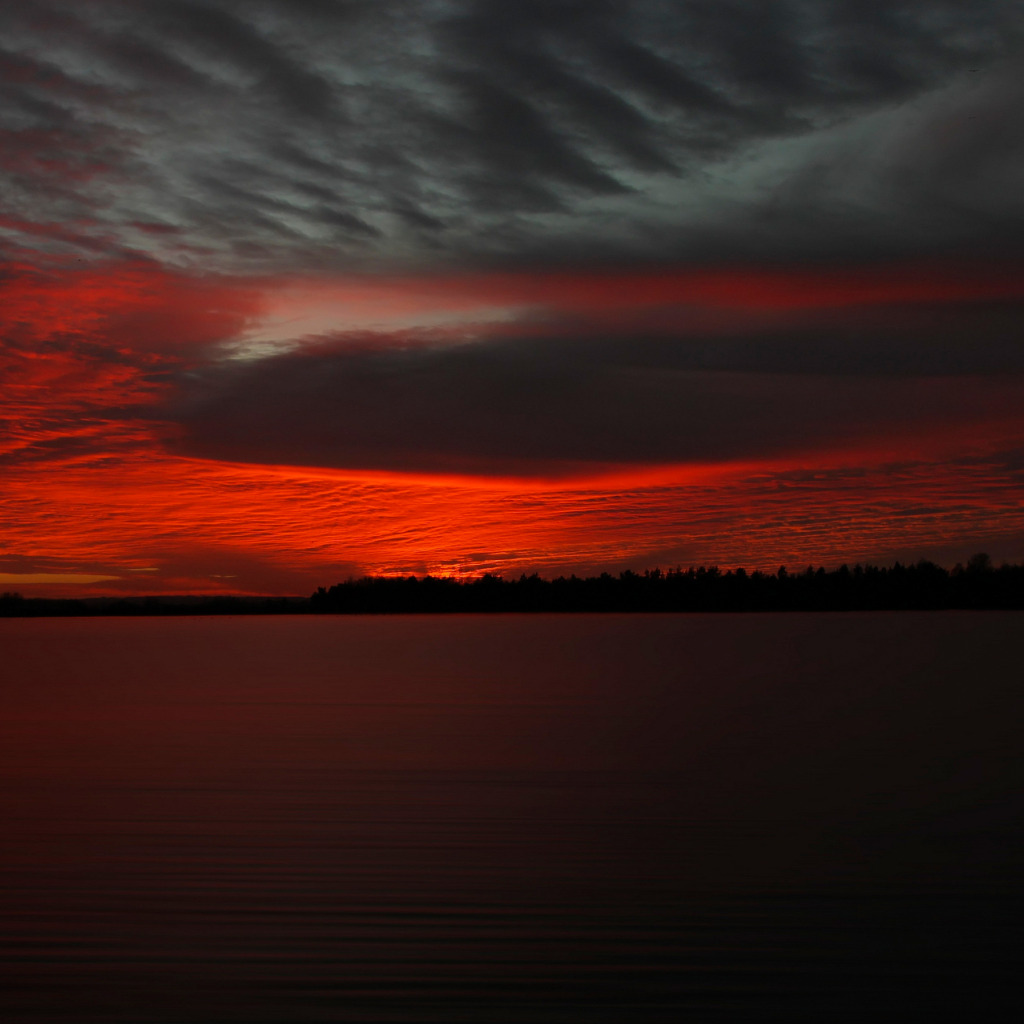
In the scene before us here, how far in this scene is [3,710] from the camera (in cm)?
3669

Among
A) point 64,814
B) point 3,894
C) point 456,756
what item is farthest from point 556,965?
point 456,756

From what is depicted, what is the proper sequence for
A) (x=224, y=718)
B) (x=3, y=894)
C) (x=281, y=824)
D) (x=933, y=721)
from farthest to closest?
(x=224, y=718) → (x=933, y=721) → (x=281, y=824) → (x=3, y=894)

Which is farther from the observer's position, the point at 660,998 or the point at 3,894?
the point at 3,894

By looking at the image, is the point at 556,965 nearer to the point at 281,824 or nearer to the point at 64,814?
the point at 281,824

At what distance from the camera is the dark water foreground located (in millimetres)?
9891

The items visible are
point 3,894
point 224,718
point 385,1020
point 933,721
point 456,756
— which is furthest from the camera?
point 224,718

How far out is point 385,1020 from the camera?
30.3 ft

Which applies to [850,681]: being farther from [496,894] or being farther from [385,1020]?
[385,1020]

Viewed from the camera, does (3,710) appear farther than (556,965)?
Yes

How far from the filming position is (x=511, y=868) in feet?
47.3

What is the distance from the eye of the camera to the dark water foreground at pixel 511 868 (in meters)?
9.89

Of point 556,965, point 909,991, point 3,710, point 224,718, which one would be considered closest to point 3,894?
point 556,965

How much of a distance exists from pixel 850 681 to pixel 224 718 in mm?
29414

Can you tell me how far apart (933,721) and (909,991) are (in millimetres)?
23651
